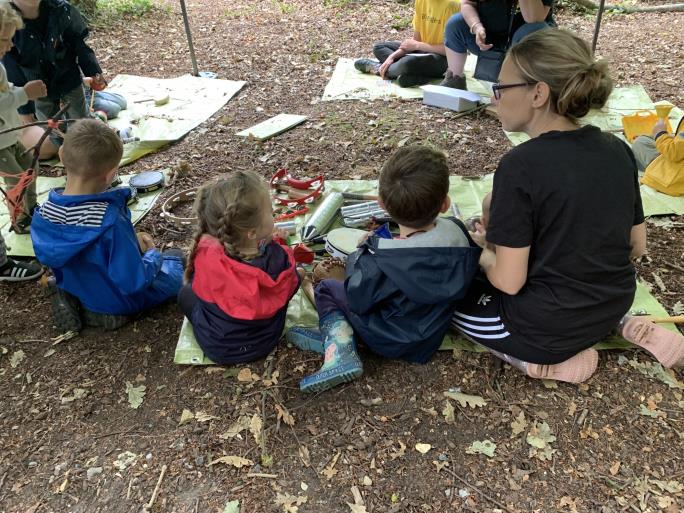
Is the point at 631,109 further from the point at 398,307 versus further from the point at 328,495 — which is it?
the point at 328,495

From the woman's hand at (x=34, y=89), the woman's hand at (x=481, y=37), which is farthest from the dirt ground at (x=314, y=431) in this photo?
the woman's hand at (x=481, y=37)

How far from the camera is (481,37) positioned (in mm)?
5258

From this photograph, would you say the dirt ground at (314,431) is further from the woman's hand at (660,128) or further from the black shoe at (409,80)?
the black shoe at (409,80)

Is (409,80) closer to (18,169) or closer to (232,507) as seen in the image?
(18,169)

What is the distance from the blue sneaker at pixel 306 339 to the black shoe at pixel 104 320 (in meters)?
0.96

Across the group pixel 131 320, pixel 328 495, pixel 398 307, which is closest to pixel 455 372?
pixel 398 307

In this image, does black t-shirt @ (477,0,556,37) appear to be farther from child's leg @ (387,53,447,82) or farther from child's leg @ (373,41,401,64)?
child's leg @ (373,41,401,64)

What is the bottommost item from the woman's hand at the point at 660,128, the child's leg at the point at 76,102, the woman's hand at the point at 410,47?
the woman's hand at the point at 660,128

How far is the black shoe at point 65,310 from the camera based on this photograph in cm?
292

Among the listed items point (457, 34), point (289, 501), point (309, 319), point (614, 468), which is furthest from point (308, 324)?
point (457, 34)

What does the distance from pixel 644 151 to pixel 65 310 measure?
170 inches

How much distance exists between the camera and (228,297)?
2.50 m

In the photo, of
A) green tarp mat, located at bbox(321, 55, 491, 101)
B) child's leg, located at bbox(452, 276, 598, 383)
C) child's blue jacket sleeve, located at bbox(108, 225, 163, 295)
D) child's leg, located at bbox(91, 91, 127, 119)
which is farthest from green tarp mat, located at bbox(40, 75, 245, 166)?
child's leg, located at bbox(452, 276, 598, 383)

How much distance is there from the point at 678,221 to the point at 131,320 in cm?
364
